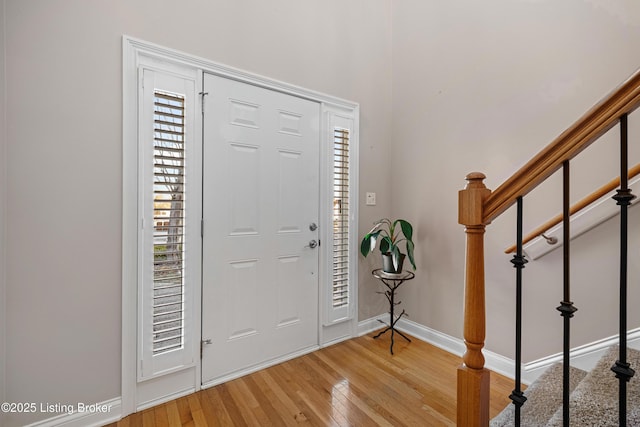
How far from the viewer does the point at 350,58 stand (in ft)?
8.79

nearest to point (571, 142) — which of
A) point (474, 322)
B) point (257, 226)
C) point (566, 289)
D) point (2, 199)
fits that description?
point (566, 289)

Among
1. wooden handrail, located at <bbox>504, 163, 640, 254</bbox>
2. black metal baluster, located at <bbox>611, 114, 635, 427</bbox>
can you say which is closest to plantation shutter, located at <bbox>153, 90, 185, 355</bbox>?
black metal baluster, located at <bbox>611, 114, 635, 427</bbox>

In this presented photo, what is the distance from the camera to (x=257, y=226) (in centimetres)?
218

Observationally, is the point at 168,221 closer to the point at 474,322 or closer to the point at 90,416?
the point at 90,416

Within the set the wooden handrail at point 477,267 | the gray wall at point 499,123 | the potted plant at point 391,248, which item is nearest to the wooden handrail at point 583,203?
the gray wall at point 499,123

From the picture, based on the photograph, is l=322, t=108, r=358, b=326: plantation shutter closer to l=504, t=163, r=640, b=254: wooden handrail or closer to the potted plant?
the potted plant

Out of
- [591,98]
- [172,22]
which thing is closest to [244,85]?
[172,22]

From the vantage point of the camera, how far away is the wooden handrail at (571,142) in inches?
31.1

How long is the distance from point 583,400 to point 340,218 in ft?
6.07

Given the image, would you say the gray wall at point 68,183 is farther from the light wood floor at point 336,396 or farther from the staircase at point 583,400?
the staircase at point 583,400

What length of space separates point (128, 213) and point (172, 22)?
1205 mm

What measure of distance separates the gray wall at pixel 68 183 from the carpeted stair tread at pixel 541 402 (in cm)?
204

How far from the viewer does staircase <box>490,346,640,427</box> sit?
1053mm

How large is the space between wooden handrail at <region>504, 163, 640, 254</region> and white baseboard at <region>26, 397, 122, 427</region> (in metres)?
2.57
